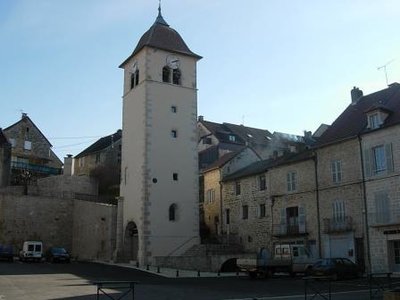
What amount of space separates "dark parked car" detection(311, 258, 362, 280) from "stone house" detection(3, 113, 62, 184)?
40383 mm

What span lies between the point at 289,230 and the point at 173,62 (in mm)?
16099

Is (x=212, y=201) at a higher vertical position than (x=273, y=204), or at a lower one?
higher

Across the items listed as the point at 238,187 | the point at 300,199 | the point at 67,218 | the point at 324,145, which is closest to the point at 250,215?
the point at 238,187

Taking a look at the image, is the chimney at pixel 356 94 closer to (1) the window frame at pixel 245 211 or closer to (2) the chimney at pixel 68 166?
(1) the window frame at pixel 245 211

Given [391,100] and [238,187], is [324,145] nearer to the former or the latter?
[391,100]

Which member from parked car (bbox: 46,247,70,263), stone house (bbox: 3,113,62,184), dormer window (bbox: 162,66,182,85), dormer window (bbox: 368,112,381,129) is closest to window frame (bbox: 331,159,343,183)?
dormer window (bbox: 368,112,381,129)

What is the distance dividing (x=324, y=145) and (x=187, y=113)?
1202 centimetres

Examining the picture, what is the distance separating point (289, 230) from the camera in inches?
1364

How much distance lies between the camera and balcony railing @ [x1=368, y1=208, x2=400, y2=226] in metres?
27.7

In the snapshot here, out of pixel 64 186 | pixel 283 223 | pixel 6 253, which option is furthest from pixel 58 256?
pixel 283 223

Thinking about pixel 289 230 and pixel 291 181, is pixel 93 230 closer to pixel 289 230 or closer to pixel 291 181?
pixel 289 230

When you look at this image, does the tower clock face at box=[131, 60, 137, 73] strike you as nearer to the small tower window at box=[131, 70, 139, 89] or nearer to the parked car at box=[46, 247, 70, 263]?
the small tower window at box=[131, 70, 139, 89]

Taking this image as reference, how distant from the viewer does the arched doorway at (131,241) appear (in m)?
38.9

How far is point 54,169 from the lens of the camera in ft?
202
